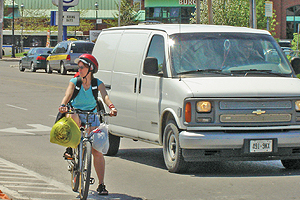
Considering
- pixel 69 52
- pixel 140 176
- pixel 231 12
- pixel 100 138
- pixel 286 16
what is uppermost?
pixel 286 16

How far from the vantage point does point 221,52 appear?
8789mm

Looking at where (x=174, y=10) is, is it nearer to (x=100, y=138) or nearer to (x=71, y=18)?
(x=71, y=18)

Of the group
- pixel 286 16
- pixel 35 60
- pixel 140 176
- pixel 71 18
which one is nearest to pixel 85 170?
pixel 140 176

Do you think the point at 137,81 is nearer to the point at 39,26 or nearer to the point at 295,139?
the point at 295,139

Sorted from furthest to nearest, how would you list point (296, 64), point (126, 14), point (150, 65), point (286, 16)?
1. point (126, 14)
2. point (286, 16)
3. point (296, 64)
4. point (150, 65)

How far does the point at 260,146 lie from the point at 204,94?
1.00 meters

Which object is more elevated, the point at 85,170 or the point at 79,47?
the point at 79,47

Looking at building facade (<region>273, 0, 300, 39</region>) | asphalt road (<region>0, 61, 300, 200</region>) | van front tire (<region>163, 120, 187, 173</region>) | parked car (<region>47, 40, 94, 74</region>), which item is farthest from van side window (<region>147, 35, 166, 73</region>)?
building facade (<region>273, 0, 300, 39</region>)

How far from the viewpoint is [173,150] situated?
8.30m

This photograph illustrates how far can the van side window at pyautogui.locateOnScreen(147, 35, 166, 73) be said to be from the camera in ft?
29.0

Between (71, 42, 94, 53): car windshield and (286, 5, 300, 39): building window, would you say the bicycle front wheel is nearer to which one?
(71, 42, 94, 53): car windshield

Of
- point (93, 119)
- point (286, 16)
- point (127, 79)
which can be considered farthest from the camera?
point (286, 16)

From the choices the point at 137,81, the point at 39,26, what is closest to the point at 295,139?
the point at 137,81

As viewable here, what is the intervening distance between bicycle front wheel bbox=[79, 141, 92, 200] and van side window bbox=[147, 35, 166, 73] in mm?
2744
